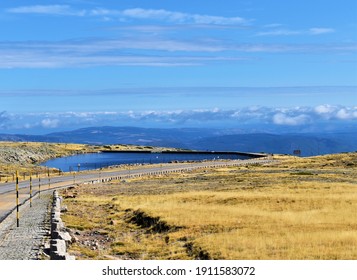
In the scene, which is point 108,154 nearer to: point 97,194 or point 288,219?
point 97,194

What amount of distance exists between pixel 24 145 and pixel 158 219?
138m

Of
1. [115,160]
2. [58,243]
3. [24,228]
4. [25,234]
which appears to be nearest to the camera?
[58,243]

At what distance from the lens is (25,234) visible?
25.7m

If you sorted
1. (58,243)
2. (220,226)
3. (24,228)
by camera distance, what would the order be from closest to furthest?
(58,243) → (220,226) → (24,228)

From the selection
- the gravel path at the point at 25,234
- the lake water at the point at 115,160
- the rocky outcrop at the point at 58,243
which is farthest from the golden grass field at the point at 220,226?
the lake water at the point at 115,160

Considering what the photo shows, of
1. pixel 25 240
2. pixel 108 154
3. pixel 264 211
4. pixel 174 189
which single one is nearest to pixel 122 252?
pixel 25 240

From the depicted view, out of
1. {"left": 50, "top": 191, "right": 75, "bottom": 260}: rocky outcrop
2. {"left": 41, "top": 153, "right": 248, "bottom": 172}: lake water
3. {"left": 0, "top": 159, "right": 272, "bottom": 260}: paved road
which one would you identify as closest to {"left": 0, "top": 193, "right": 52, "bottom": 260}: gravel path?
{"left": 0, "top": 159, "right": 272, "bottom": 260}: paved road

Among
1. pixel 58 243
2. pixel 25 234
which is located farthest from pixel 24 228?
pixel 58 243

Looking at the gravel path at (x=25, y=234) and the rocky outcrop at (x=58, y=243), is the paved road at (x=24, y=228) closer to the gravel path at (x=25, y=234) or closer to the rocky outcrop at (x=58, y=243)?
the gravel path at (x=25, y=234)

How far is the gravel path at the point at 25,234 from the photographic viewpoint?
20922 millimetres

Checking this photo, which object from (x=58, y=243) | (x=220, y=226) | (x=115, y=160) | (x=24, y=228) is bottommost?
(x=24, y=228)

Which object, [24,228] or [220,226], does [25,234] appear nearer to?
[24,228]

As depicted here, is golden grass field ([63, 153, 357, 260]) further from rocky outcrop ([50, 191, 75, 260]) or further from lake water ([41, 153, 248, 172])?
lake water ([41, 153, 248, 172])
